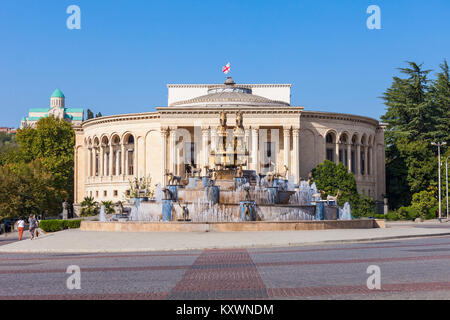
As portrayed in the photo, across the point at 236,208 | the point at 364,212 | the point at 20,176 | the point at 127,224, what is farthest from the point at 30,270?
the point at 364,212

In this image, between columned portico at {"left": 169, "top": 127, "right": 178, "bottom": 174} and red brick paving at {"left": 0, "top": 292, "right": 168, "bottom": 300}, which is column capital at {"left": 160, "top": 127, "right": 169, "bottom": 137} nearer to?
columned portico at {"left": 169, "top": 127, "right": 178, "bottom": 174}

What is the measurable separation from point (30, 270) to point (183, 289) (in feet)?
20.0

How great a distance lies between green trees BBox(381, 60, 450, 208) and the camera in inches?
3236

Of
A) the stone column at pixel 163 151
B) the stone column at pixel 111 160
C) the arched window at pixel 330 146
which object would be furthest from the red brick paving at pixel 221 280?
the stone column at pixel 111 160

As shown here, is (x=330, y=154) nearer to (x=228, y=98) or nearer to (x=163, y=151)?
Answer: (x=228, y=98)

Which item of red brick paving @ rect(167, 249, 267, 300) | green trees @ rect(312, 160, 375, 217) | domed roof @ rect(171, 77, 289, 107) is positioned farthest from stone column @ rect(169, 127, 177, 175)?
red brick paving @ rect(167, 249, 267, 300)

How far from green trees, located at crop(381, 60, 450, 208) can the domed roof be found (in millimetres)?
16884

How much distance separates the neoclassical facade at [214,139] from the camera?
259ft

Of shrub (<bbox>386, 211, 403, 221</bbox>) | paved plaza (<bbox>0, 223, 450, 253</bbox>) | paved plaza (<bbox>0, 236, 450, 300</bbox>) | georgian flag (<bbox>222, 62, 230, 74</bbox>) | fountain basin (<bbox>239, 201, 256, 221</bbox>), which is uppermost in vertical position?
georgian flag (<bbox>222, 62, 230, 74</bbox>)

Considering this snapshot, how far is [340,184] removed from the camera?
7281 cm

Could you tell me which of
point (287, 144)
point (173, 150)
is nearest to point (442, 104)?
point (287, 144)

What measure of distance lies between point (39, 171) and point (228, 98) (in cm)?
2653
